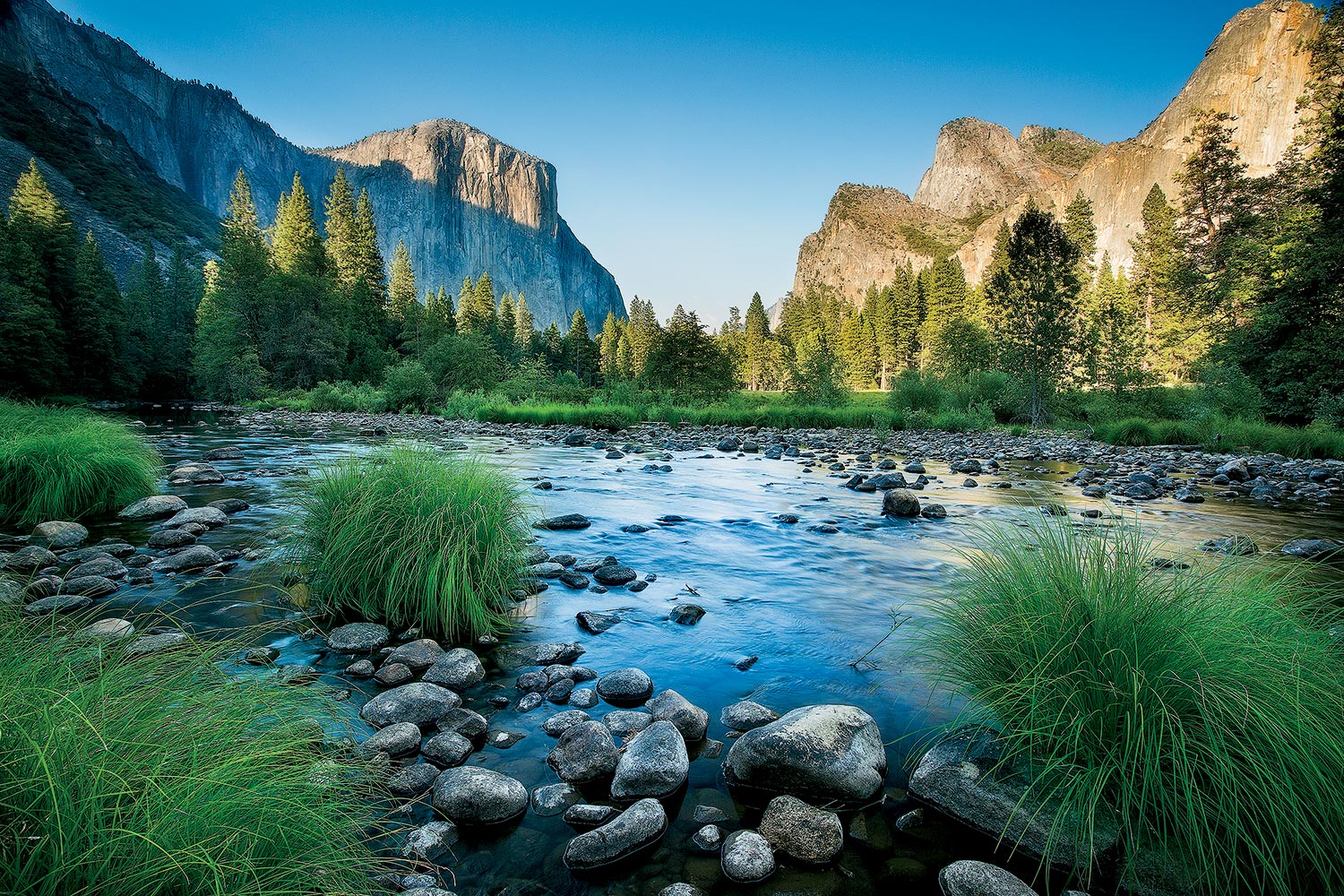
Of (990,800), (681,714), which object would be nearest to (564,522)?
(681,714)

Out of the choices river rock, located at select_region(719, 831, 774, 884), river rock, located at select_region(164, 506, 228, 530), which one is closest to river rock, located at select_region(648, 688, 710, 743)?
river rock, located at select_region(719, 831, 774, 884)

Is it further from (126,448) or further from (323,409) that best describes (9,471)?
(323,409)

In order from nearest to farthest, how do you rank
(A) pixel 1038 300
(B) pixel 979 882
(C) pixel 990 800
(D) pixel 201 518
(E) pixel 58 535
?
(B) pixel 979 882, (C) pixel 990 800, (E) pixel 58 535, (D) pixel 201 518, (A) pixel 1038 300

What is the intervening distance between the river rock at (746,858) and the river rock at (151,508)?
8.85 m

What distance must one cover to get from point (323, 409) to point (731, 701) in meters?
39.0

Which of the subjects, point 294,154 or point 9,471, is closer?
point 9,471

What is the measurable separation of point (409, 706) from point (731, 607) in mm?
2971

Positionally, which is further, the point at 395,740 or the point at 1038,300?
the point at 1038,300

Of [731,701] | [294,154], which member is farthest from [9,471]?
[294,154]

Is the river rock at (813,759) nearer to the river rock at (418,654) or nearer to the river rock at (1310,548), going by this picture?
the river rock at (418,654)

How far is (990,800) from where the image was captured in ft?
8.42

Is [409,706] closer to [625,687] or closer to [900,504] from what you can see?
[625,687]

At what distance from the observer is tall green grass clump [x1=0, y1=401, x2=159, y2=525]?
7.15 metres

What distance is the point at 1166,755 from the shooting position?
2.12 meters
